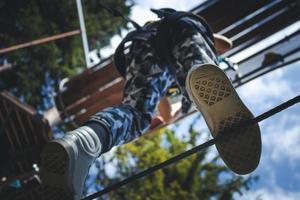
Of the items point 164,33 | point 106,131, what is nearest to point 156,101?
point 164,33

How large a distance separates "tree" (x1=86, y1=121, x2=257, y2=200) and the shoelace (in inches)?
310

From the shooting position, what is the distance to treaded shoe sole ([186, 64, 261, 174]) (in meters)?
1.84

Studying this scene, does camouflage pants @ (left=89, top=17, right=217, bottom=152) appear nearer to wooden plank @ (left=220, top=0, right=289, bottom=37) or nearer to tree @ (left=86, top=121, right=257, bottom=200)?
wooden plank @ (left=220, top=0, right=289, bottom=37)

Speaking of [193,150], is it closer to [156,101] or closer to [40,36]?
[156,101]

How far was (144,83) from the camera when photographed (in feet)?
8.41

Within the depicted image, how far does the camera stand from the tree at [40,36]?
8.25m

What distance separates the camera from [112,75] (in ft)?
16.8

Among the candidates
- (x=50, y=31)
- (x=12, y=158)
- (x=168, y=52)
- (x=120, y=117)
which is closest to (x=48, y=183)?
(x=120, y=117)

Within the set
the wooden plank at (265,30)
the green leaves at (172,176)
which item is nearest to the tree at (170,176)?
the green leaves at (172,176)

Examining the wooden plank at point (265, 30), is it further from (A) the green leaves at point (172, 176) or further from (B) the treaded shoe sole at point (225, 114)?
(A) the green leaves at point (172, 176)

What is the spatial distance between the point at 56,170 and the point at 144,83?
1.02 meters

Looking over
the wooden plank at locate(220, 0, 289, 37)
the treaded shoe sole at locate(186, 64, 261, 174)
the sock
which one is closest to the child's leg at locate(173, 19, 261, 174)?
the treaded shoe sole at locate(186, 64, 261, 174)

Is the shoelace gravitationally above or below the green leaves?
above

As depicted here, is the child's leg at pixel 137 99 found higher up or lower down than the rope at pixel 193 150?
higher up
